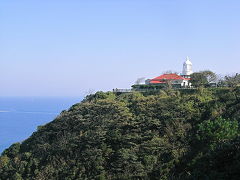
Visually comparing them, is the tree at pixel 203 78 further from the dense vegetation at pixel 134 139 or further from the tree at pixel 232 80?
the dense vegetation at pixel 134 139

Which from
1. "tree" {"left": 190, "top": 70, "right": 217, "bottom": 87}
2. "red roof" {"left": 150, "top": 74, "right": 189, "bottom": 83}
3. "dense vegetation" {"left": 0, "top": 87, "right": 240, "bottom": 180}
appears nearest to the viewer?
"dense vegetation" {"left": 0, "top": 87, "right": 240, "bottom": 180}

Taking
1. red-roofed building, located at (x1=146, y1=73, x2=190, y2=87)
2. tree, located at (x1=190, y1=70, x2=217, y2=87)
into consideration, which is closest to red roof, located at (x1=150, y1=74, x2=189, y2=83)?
red-roofed building, located at (x1=146, y1=73, x2=190, y2=87)

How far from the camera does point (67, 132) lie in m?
32.7

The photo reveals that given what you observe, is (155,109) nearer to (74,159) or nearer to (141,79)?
(74,159)

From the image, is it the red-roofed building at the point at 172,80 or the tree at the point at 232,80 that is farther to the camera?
the red-roofed building at the point at 172,80

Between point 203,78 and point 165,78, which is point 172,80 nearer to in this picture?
point 165,78

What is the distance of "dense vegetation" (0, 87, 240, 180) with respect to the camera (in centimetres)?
2252

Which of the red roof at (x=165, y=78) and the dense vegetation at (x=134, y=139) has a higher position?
the red roof at (x=165, y=78)

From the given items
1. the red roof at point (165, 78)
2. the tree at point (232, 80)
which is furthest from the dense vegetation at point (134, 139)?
the red roof at point (165, 78)

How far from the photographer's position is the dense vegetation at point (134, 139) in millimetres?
22516

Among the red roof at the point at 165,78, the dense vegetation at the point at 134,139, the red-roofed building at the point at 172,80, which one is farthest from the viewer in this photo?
the red roof at the point at 165,78

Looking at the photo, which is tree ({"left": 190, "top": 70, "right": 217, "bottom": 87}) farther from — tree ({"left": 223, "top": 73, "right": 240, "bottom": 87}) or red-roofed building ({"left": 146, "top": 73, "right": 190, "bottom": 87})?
red-roofed building ({"left": 146, "top": 73, "right": 190, "bottom": 87})

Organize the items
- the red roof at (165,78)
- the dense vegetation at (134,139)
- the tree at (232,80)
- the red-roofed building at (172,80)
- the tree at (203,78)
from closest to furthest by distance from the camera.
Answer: the dense vegetation at (134,139)
the tree at (232,80)
the tree at (203,78)
the red-roofed building at (172,80)
the red roof at (165,78)

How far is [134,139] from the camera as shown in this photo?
2708 centimetres
